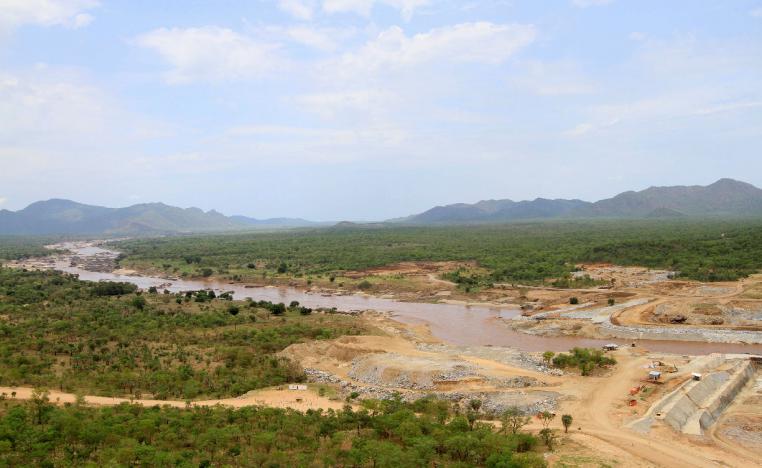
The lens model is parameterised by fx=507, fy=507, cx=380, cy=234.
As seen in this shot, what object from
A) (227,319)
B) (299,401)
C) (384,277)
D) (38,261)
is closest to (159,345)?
(227,319)

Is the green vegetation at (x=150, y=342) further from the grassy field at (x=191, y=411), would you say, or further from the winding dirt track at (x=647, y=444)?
the winding dirt track at (x=647, y=444)

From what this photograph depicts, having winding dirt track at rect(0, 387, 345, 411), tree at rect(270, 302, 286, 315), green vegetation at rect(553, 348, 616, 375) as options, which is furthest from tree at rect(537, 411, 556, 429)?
tree at rect(270, 302, 286, 315)

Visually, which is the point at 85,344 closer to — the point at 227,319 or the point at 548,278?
the point at 227,319

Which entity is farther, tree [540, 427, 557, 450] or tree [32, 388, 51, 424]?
tree [32, 388, 51, 424]

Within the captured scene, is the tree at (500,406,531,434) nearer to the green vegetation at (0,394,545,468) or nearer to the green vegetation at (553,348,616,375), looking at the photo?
the green vegetation at (0,394,545,468)

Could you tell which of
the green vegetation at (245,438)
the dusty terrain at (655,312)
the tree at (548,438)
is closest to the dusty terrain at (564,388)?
the tree at (548,438)

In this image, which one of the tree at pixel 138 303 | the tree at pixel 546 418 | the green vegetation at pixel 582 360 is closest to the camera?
the tree at pixel 546 418
